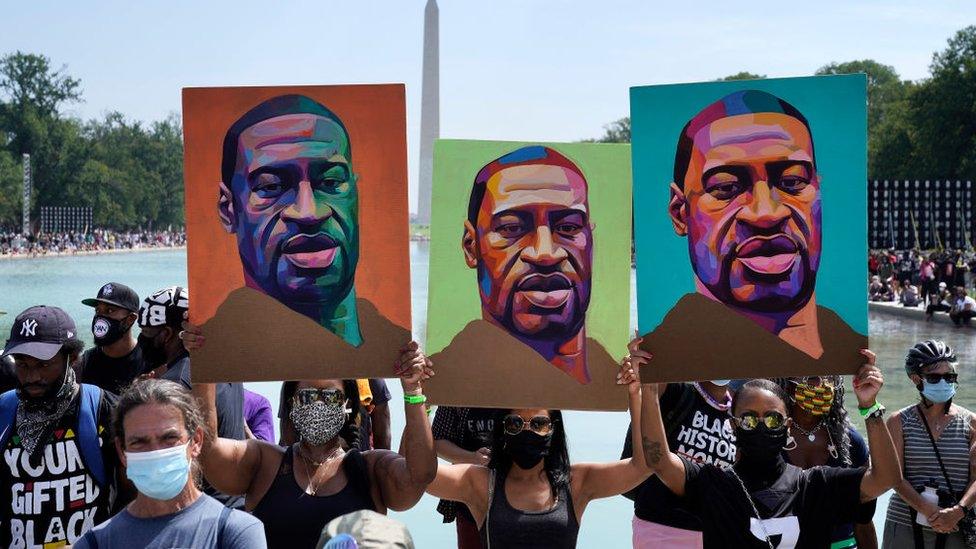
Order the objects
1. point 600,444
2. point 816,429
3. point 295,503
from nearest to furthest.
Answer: point 295,503
point 816,429
point 600,444

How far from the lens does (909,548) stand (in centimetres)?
489

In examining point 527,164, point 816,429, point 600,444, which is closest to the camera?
point 527,164

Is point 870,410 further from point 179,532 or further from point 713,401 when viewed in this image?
point 179,532

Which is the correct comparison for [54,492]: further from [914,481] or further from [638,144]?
[914,481]

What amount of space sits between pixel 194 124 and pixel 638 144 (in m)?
1.51

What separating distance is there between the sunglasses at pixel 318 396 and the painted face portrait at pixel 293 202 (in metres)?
0.28

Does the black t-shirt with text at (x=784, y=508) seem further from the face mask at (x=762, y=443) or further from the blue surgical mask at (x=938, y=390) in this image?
the blue surgical mask at (x=938, y=390)

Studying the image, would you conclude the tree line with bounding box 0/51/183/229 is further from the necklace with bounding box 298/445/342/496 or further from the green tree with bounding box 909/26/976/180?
the necklace with bounding box 298/445/342/496

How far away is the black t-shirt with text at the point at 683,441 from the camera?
4.46 meters

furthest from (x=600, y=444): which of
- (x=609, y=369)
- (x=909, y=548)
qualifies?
(x=609, y=369)

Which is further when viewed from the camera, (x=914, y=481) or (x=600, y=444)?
(x=600, y=444)

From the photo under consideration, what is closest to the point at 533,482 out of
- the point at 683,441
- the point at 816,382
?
the point at 683,441

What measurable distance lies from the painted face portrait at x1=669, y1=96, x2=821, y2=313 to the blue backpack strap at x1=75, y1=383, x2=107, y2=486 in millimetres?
2151

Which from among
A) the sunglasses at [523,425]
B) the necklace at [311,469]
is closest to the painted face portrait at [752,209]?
the sunglasses at [523,425]
